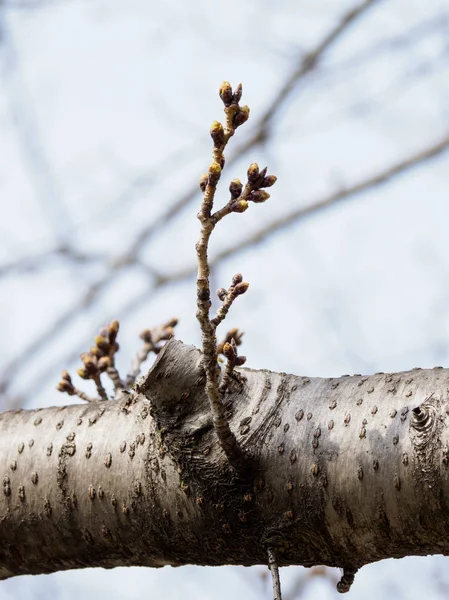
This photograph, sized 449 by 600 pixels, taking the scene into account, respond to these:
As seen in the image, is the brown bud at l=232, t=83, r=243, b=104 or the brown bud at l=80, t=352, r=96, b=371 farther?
the brown bud at l=80, t=352, r=96, b=371

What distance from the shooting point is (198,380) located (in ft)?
5.34

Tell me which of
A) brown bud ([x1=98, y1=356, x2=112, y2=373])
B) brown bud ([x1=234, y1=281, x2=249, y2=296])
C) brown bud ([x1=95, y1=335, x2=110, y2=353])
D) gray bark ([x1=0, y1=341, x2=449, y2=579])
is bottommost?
gray bark ([x1=0, y1=341, x2=449, y2=579])

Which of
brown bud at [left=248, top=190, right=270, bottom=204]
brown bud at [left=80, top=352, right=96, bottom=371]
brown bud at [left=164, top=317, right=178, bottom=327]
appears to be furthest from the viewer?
brown bud at [left=164, top=317, right=178, bottom=327]

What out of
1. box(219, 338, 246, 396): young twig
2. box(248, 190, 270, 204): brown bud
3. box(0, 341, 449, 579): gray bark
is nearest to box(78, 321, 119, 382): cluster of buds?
box(0, 341, 449, 579): gray bark

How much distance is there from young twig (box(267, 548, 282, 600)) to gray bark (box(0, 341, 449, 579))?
0.06 feet

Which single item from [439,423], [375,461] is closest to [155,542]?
[375,461]

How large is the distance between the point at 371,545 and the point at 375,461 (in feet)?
0.57

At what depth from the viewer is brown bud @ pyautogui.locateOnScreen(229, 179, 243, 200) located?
139cm

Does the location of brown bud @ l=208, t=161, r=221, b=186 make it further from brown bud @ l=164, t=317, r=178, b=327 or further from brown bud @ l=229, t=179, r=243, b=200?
brown bud @ l=164, t=317, r=178, b=327

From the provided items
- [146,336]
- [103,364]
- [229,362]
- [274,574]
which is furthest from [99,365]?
[274,574]

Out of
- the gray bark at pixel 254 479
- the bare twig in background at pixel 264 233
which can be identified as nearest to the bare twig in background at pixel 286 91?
the bare twig in background at pixel 264 233

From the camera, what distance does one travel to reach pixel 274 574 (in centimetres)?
155

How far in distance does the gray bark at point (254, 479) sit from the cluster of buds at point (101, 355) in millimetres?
362

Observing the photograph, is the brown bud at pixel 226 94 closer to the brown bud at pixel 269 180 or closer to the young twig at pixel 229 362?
the brown bud at pixel 269 180
